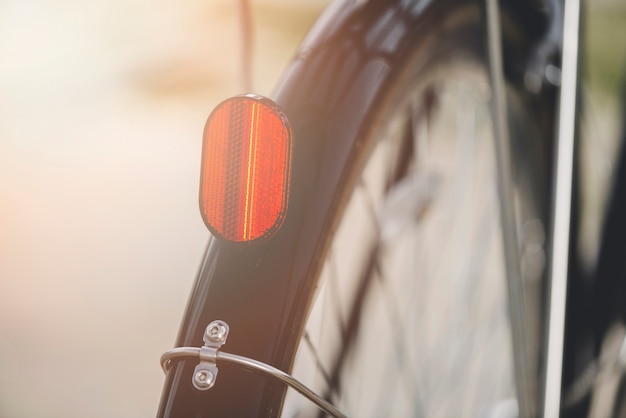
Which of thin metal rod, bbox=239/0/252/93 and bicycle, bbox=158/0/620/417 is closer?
bicycle, bbox=158/0/620/417

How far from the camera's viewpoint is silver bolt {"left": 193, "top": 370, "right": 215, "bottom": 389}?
1.93 ft

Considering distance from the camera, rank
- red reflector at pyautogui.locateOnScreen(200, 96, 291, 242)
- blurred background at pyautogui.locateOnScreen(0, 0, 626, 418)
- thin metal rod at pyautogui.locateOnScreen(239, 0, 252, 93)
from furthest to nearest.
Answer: blurred background at pyautogui.locateOnScreen(0, 0, 626, 418), thin metal rod at pyautogui.locateOnScreen(239, 0, 252, 93), red reflector at pyautogui.locateOnScreen(200, 96, 291, 242)

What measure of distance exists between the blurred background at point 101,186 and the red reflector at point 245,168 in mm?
792

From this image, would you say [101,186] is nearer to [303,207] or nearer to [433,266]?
[433,266]

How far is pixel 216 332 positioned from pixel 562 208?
17.7 inches

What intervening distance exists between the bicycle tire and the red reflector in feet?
0.14

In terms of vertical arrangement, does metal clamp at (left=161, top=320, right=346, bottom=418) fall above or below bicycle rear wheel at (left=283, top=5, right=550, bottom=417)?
below

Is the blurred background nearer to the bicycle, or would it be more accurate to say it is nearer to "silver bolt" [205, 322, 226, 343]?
the bicycle

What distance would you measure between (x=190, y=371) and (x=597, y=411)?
0.90m

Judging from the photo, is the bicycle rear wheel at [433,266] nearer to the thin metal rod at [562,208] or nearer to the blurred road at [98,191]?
the thin metal rod at [562,208]

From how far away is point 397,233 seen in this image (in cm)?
118

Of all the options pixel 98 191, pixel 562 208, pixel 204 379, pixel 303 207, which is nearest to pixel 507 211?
pixel 562 208

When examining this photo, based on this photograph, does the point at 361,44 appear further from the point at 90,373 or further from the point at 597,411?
the point at 90,373

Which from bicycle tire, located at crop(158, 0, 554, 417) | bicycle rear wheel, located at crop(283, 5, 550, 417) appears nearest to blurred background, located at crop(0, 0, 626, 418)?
bicycle rear wheel, located at crop(283, 5, 550, 417)
